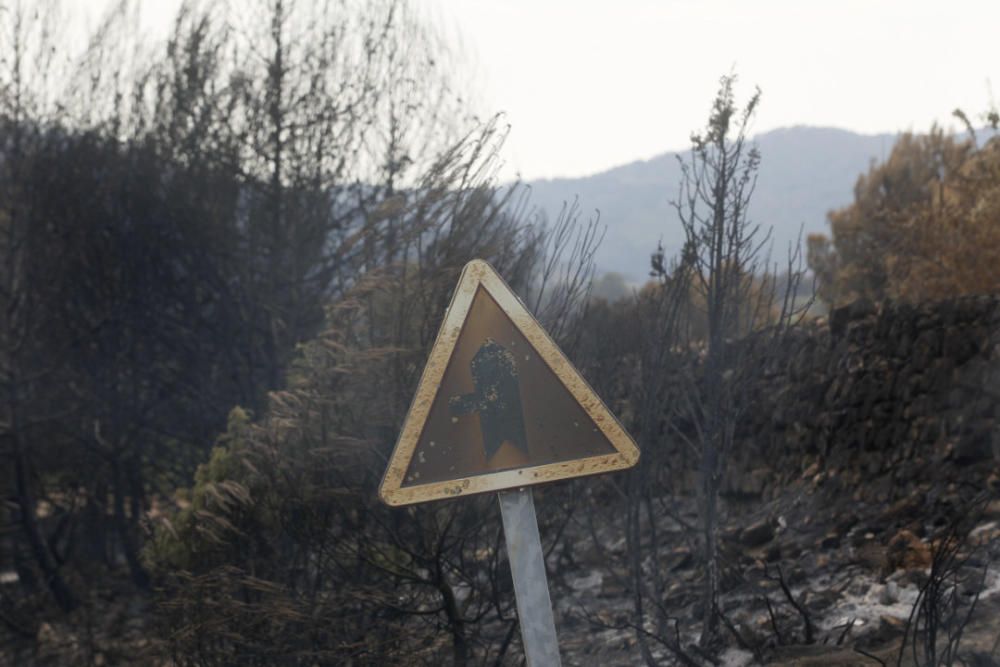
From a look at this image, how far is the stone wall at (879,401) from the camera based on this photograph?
854 cm

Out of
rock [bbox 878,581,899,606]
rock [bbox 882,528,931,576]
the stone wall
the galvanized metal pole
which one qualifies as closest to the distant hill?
the stone wall

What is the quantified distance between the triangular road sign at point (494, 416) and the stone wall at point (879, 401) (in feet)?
16.3

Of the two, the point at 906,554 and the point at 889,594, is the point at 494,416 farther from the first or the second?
the point at 906,554

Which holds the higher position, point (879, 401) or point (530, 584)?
point (530, 584)

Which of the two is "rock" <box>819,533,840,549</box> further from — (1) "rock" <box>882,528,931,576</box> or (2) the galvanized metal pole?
(2) the galvanized metal pole

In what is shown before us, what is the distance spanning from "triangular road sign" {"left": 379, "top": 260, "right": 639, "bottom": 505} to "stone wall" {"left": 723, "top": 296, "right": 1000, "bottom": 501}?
4954mm

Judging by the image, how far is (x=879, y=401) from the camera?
9688 mm

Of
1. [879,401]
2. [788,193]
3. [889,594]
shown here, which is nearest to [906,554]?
[889,594]

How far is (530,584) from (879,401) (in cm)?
786

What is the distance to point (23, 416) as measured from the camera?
15914mm

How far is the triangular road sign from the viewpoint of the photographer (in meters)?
2.62

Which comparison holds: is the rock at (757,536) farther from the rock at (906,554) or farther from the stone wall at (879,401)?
the rock at (906,554)

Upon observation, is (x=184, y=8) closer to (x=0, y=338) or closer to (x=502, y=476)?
(x=0, y=338)

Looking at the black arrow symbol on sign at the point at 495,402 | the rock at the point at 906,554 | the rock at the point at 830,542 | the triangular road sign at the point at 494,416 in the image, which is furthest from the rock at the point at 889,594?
the black arrow symbol on sign at the point at 495,402
